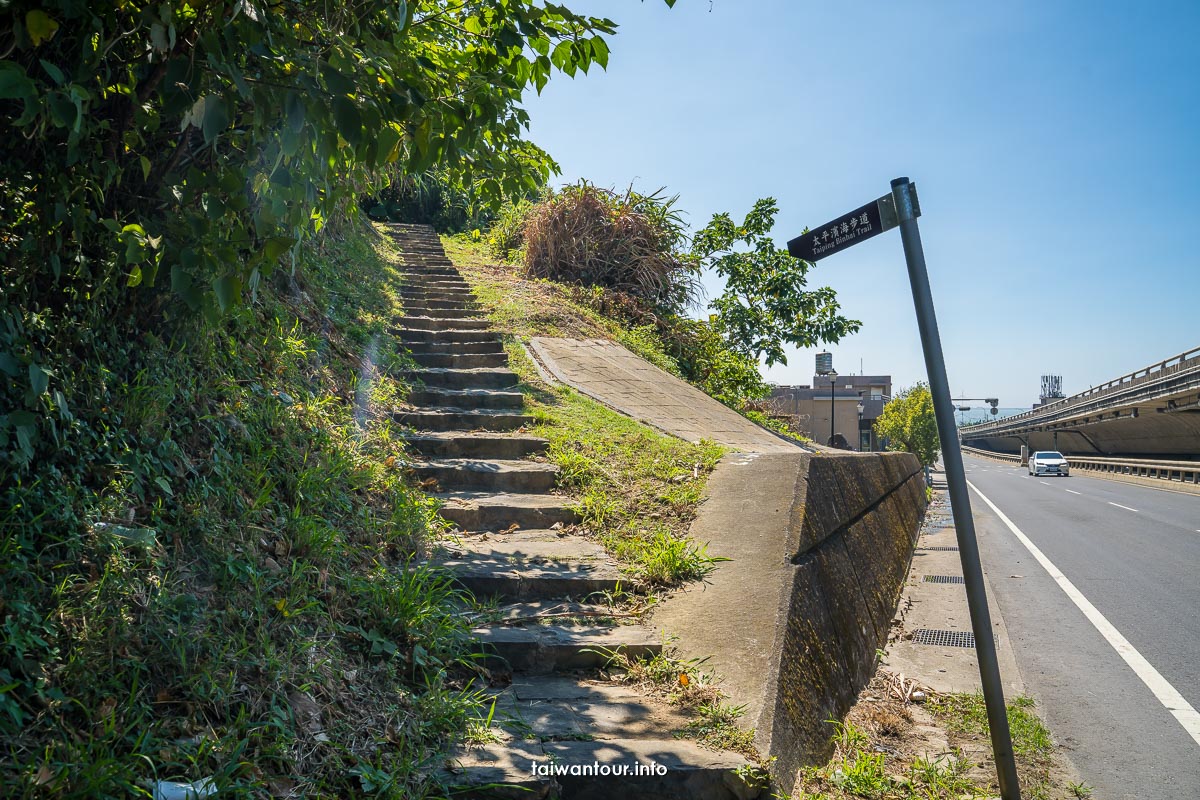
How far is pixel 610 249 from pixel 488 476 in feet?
31.4

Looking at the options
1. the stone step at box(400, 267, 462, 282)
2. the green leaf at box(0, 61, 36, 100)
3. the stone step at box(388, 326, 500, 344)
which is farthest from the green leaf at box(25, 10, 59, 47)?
the stone step at box(400, 267, 462, 282)

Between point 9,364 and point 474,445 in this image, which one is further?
point 474,445

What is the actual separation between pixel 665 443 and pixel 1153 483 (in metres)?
31.2

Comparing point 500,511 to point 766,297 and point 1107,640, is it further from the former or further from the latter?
point 766,297

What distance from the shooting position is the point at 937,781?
3.30 metres

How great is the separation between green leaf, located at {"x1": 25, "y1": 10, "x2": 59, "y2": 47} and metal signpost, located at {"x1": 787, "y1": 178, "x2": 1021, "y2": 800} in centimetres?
277

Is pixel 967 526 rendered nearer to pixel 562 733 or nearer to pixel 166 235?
pixel 562 733

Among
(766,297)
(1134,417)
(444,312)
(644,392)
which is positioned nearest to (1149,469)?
(1134,417)

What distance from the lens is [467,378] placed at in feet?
26.1

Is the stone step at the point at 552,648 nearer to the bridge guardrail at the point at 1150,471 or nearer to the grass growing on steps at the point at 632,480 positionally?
the grass growing on steps at the point at 632,480

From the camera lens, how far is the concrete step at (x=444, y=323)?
31.1 ft

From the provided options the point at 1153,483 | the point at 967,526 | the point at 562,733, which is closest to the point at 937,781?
the point at 967,526

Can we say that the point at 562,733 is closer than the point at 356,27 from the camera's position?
No

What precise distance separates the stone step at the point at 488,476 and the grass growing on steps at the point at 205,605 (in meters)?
1.18
